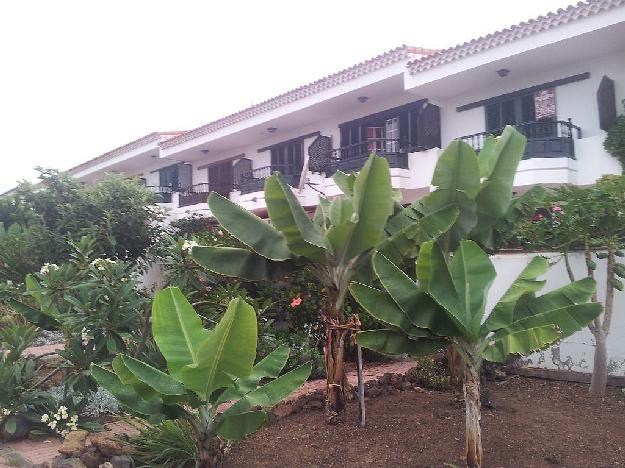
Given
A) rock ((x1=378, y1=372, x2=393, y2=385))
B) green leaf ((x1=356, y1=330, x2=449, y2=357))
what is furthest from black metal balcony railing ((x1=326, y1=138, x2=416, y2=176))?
green leaf ((x1=356, y1=330, x2=449, y2=357))

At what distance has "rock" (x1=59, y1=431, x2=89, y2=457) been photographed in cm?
454

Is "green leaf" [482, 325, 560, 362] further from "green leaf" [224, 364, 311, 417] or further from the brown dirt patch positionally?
"green leaf" [224, 364, 311, 417]

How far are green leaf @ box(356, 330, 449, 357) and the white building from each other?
394 centimetres

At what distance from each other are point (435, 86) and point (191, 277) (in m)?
9.66

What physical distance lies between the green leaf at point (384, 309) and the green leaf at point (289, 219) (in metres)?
0.86

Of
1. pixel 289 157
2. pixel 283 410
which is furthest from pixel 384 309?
pixel 289 157

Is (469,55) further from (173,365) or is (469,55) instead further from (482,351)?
(173,365)

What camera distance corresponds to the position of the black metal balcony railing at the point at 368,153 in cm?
1411

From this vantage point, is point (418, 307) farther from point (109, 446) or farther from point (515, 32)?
point (515, 32)

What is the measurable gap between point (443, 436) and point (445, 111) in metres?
11.1

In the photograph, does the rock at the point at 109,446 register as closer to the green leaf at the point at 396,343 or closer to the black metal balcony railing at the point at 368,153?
the green leaf at the point at 396,343

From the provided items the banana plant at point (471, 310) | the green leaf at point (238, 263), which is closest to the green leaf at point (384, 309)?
the banana plant at point (471, 310)

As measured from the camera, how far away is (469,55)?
12.3 metres

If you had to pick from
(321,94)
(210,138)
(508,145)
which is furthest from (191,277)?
(210,138)
